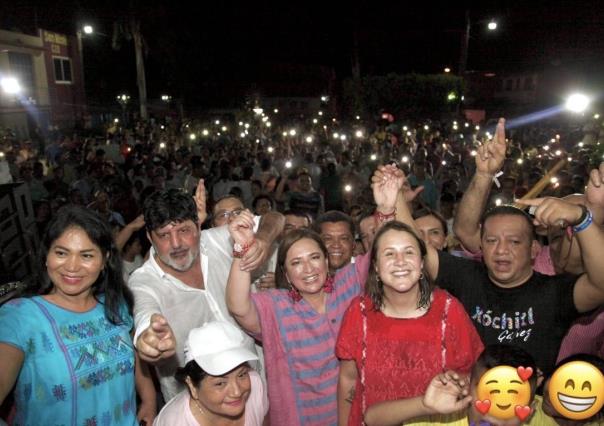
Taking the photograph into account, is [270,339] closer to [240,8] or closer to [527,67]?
[240,8]

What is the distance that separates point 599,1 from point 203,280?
2546cm

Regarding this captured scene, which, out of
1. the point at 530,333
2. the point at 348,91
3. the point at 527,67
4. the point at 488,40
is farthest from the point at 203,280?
the point at 527,67

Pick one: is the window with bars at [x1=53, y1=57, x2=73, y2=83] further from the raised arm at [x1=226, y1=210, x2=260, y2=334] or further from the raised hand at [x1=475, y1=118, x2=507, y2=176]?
the raised hand at [x1=475, y1=118, x2=507, y2=176]

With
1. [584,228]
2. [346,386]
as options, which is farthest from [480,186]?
[346,386]

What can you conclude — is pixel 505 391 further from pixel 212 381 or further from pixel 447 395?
pixel 212 381

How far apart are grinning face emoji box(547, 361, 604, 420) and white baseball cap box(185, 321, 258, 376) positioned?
1.36 metres

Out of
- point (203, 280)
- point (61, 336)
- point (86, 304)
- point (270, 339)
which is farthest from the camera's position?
point (203, 280)

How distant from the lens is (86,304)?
2.62 m

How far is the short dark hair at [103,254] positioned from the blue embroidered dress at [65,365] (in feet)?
0.26

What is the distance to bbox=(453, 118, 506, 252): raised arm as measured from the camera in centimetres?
335

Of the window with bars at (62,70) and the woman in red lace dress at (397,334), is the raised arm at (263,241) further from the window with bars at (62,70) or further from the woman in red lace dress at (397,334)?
the window with bars at (62,70)

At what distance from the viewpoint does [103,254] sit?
8.65 ft

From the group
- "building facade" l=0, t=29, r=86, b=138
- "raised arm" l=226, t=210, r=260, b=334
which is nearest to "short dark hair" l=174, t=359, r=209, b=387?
"raised arm" l=226, t=210, r=260, b=334

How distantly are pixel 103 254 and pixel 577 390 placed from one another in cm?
220
